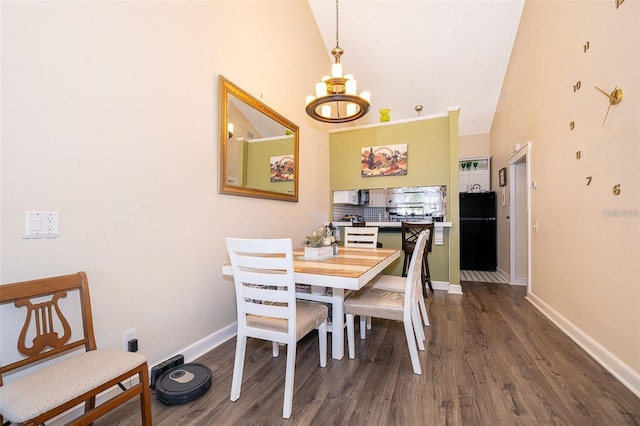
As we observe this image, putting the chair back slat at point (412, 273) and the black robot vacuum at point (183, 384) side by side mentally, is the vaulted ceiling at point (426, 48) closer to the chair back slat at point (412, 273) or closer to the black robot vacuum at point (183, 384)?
the chair back slat at point (412, 273)

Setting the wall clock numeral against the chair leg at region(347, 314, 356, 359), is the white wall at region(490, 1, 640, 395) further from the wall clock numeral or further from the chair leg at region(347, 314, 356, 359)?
the chair leg at region(347, 314, 356, 359)

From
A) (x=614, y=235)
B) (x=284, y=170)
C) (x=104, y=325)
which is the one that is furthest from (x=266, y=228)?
(x=614, y=235)

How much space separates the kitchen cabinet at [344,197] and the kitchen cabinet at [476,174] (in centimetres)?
293

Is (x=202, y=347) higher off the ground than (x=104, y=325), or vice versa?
(x=104, y=325)

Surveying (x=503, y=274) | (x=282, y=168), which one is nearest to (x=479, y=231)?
(x=503, y=274)

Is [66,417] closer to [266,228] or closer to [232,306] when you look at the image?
[232,306]

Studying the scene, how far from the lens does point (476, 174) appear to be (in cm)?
618

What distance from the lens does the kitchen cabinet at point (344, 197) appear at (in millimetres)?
4766

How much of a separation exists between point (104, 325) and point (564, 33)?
14.4 feet

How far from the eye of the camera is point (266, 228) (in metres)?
3.10

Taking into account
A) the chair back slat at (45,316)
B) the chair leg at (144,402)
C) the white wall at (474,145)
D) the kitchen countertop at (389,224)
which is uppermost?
the white wall at (474,145)

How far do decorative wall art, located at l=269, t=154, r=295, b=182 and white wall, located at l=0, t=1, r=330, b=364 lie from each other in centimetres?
53

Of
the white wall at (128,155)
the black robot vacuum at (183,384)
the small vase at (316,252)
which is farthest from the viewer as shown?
the small vase at (316,252)

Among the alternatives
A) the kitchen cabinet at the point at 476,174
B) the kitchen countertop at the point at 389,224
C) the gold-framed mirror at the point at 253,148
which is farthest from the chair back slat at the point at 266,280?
the kitchen cabinet at the point at 476,174
